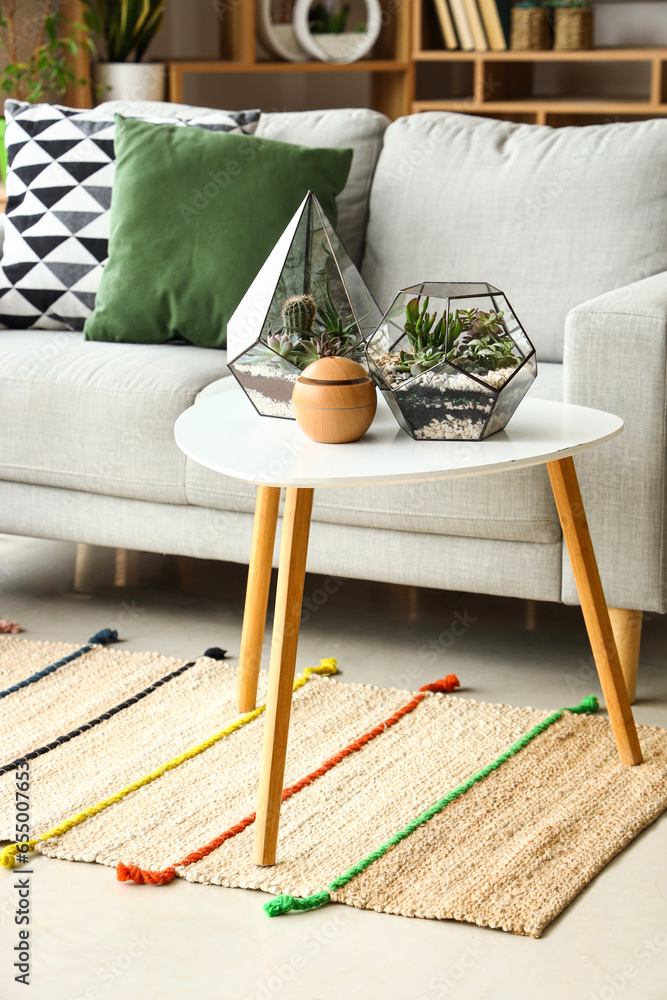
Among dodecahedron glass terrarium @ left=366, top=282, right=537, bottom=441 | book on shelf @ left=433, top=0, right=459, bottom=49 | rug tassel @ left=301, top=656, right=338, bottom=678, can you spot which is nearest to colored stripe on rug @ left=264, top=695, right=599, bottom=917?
rug tassel @ left=301, top=656, right=338, bottom=678

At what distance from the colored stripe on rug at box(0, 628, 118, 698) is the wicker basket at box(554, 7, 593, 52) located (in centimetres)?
291

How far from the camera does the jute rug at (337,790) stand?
1.37m

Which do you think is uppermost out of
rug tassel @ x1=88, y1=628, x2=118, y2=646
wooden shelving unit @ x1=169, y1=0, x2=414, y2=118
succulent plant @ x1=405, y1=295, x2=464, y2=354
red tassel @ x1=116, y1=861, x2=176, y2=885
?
wooden shelving unit @ x1=169, y1=0, x2=414, y2=118

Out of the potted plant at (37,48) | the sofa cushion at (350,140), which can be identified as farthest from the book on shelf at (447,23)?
the sofa cushion at (350,140)

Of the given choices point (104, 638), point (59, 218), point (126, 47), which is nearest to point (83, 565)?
point (104, 638)

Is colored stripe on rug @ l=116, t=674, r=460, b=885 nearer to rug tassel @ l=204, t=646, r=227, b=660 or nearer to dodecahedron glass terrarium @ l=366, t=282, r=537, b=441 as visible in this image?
rug tassel @ l=204, t=646, r=227, b=660

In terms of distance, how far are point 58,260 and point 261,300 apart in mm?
1008

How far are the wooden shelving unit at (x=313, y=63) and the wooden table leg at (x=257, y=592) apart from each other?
2.76 meters

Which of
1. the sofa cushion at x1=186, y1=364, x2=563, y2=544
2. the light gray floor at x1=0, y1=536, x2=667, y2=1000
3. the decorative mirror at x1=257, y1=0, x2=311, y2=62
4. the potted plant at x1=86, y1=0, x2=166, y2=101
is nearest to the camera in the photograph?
the light gray floor at x1=0, y1=536, x2=667, y2=1000

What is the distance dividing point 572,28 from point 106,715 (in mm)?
3188

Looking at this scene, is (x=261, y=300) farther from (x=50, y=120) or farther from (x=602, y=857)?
(x=50, y=120)

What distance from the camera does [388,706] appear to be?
1.80m

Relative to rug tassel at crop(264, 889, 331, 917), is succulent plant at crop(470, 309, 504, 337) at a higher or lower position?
higher

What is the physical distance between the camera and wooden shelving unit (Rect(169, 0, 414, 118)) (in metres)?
4.06
